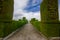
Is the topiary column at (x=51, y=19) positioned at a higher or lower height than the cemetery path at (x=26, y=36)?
higher

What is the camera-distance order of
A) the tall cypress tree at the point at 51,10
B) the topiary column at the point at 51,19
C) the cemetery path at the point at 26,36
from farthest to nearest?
the cemetery path at the point at 26,36 → the tall cypress tree at the point at 51,10 → the topiary column at the point at 51,19

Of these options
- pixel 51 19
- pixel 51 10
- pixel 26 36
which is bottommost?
pixel 26 36

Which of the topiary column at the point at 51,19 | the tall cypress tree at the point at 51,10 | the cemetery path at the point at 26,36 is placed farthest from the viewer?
the cemetery path at the point at 26,36

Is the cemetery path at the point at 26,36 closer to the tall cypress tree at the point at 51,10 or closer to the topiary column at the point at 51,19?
the topiary column at the point at 51,19

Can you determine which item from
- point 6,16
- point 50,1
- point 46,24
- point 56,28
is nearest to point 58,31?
point 56,28

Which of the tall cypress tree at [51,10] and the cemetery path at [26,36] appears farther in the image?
the cemetery path at [26,36]

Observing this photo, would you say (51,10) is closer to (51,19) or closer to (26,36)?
(51,19)

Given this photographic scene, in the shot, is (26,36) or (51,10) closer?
(51,10)

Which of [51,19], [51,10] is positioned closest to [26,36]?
[51,19]

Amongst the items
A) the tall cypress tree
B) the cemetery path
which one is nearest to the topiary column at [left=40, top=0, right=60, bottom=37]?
the tall cypress tree

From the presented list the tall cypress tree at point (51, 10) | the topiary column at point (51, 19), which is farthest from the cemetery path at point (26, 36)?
the tall cypress tree at point (51, 10)

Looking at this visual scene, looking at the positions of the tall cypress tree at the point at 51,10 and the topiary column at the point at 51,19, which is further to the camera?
the tall cypress tree at the point at 51,10

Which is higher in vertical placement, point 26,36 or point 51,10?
Answer: point 51,10

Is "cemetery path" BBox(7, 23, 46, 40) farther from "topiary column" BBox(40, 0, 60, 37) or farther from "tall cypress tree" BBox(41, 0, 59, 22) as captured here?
"tall cypress tree" BBox(41, 0, 59, 22)
